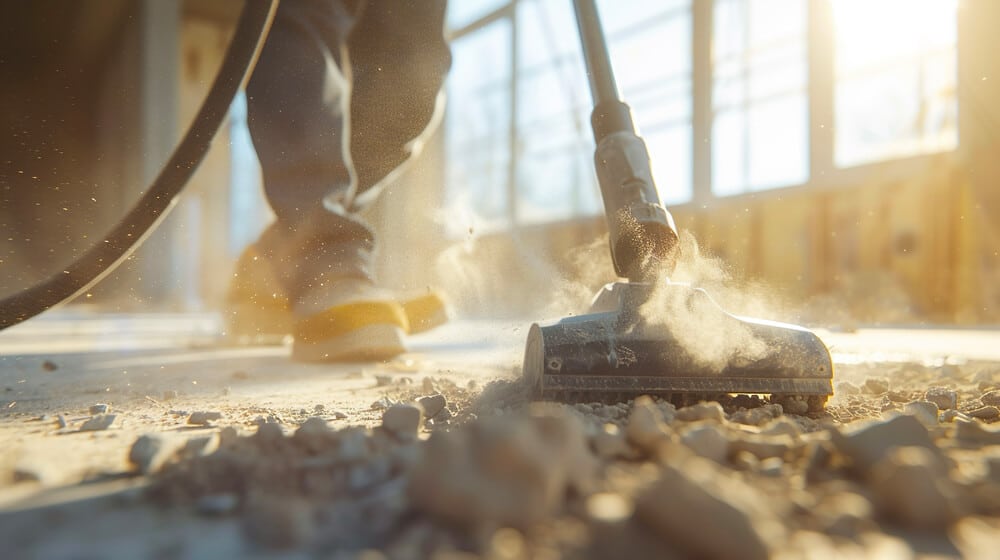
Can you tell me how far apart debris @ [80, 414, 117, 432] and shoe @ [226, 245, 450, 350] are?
0.71 m

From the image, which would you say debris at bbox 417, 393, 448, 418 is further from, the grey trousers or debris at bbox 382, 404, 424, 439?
the grey trousers

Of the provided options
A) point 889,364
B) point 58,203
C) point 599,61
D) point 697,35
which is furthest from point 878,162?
point 58,203

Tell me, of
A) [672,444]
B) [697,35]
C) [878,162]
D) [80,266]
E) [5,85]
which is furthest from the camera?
[697,35]

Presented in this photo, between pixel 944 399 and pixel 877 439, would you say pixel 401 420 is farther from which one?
pixel 944 399

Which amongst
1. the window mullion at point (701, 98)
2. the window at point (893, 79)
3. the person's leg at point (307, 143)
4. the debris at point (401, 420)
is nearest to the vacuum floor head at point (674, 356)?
the debris at point (401, 420)

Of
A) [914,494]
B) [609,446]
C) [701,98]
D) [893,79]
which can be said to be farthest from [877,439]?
[701,98]

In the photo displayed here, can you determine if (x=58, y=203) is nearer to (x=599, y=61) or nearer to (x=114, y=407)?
(x=114, y=407)

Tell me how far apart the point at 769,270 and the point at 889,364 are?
4821 millimetres

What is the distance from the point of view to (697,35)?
680cm

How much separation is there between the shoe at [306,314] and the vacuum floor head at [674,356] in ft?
2.30

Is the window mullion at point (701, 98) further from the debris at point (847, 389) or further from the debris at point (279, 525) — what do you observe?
the debris at point (279, 525)

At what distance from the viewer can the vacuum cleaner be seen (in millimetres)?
860

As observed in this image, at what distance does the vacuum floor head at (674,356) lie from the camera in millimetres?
858

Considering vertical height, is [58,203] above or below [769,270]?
above
